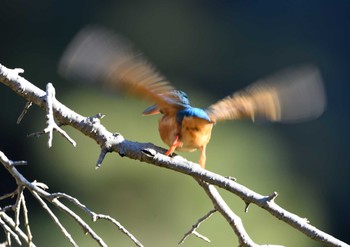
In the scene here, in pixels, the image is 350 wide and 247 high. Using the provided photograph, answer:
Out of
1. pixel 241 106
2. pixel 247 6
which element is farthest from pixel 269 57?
pixel 241 106

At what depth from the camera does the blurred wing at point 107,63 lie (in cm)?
122

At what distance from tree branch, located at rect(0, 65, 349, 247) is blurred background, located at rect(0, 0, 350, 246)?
Answer: 2357 mm

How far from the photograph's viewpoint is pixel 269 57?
16.1ft

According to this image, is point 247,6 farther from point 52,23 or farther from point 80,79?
point 80,79

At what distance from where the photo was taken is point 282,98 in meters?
1.34

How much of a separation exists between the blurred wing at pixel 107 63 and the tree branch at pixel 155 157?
0.08 m

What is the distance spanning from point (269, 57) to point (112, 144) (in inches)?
146

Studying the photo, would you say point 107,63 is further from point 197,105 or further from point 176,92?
point 197,105

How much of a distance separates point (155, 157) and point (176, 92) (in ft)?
0.91

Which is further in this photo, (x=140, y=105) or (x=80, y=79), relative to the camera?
(x=140, y=105)

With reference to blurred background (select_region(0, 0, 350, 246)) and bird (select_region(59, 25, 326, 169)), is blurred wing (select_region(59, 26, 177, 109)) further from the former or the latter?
→ blurred background (select_region(0, 0, 350, 246))

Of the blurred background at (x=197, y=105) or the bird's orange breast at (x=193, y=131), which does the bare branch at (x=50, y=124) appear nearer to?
the bird's orange breast at (x=193, y=131)

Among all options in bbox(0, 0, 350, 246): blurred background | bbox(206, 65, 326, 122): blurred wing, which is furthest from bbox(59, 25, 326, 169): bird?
bbox(0, 0, 350, 246): blurred background

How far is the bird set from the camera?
1225 mm
